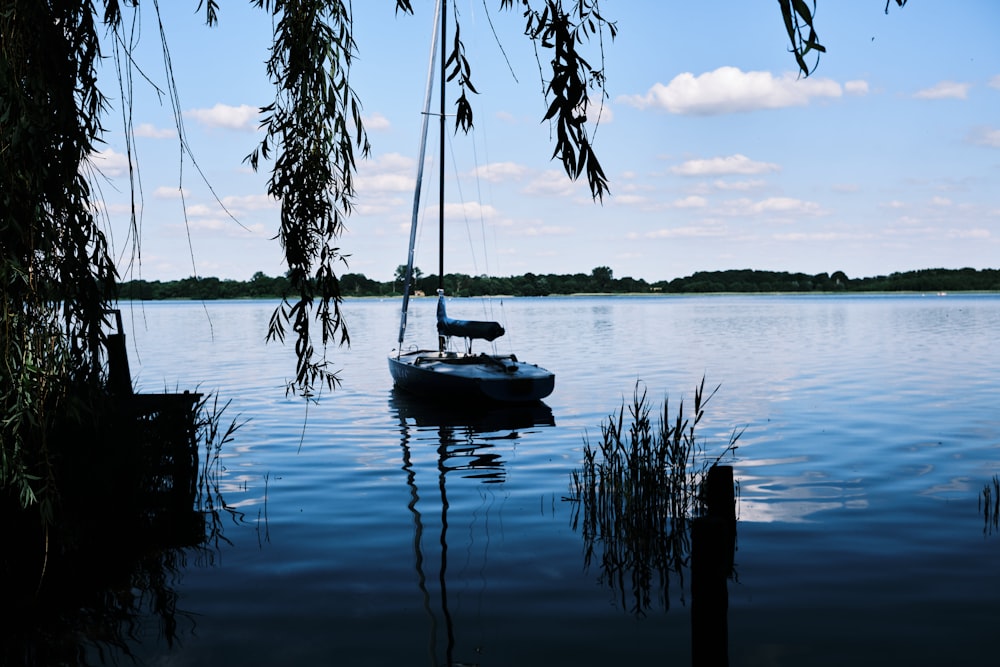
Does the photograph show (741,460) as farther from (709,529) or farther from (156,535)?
(709,529)

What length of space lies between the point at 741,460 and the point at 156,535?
1064 centimetres

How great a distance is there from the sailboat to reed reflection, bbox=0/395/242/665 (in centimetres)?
1265

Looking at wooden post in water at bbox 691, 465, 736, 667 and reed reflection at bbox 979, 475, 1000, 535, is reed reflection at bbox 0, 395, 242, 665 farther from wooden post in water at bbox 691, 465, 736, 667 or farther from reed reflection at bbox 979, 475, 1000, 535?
reed reflection at bbox 979, 475, 1000, 535

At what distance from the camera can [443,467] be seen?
17.3 m

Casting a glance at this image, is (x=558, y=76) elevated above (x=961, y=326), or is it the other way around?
(x=558, y=76)

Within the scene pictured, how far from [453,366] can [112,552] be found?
53.3 ft

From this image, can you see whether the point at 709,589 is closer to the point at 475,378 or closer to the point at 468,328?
the point at 475,378

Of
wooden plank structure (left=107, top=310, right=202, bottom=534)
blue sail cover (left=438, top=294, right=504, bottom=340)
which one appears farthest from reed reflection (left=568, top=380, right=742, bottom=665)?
blue sail cover (left=438, top=294, right=504, bottom=340)

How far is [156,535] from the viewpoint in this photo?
11344mm

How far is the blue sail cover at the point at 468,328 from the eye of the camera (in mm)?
26516

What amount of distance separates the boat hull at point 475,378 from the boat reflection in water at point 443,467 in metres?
0.55

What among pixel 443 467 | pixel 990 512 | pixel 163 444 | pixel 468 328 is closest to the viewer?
pixel 163 444

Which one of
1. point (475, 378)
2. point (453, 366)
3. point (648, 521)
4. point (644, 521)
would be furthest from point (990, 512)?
point (453, 366)

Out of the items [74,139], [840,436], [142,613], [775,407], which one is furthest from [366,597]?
[775,407]
